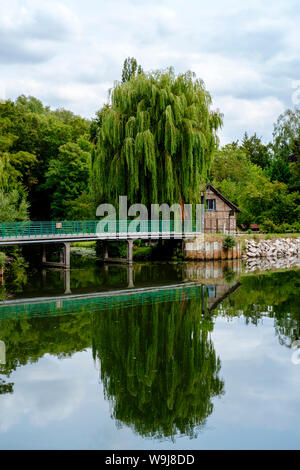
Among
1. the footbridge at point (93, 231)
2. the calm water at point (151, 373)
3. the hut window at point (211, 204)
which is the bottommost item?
the calm water at point (151, 373)

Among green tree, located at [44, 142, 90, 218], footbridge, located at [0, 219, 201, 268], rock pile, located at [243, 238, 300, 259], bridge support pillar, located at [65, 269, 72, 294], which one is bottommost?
bridge support pillar, located at [65, 269, 72, 294]

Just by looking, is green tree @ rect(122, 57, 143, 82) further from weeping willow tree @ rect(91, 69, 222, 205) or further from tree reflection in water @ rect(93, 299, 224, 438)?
tree reflection in water @ rect(93, 299, 224, 438)

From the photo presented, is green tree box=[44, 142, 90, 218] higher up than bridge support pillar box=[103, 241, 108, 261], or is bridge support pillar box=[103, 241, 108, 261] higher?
green tree box=[44, 142, 90, 218]

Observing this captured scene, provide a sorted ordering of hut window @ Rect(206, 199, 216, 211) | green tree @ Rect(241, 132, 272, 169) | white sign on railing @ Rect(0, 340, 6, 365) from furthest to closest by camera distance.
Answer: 1. green tree @ Rect(241, 132, 272, 169)
2. hut window @ Rect(206, 199, 216, 211)
3. white sign on railing @ Rect(0, 340, 6, 365)

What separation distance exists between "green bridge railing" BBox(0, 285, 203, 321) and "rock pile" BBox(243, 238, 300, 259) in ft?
42.3

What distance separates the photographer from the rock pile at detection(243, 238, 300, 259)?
30.3 meters

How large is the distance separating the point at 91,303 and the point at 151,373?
6.91 m

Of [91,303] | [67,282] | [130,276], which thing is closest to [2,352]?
[91,303]

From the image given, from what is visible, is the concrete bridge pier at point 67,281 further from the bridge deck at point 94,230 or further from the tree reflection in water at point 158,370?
the tree reflection in water at point 158,370

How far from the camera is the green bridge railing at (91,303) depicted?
13.8 meters

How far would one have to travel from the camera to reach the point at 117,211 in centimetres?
2578

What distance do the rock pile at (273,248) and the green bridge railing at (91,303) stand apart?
12880mm

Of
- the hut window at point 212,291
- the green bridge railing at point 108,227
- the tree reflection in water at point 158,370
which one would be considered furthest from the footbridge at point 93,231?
the tree reflection in water at point 158,370

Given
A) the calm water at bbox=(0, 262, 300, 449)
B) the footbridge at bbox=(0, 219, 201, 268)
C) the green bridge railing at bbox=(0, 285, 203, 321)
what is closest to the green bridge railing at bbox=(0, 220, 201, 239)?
the footbridge at bbox=(0, 219, 201, 268)
